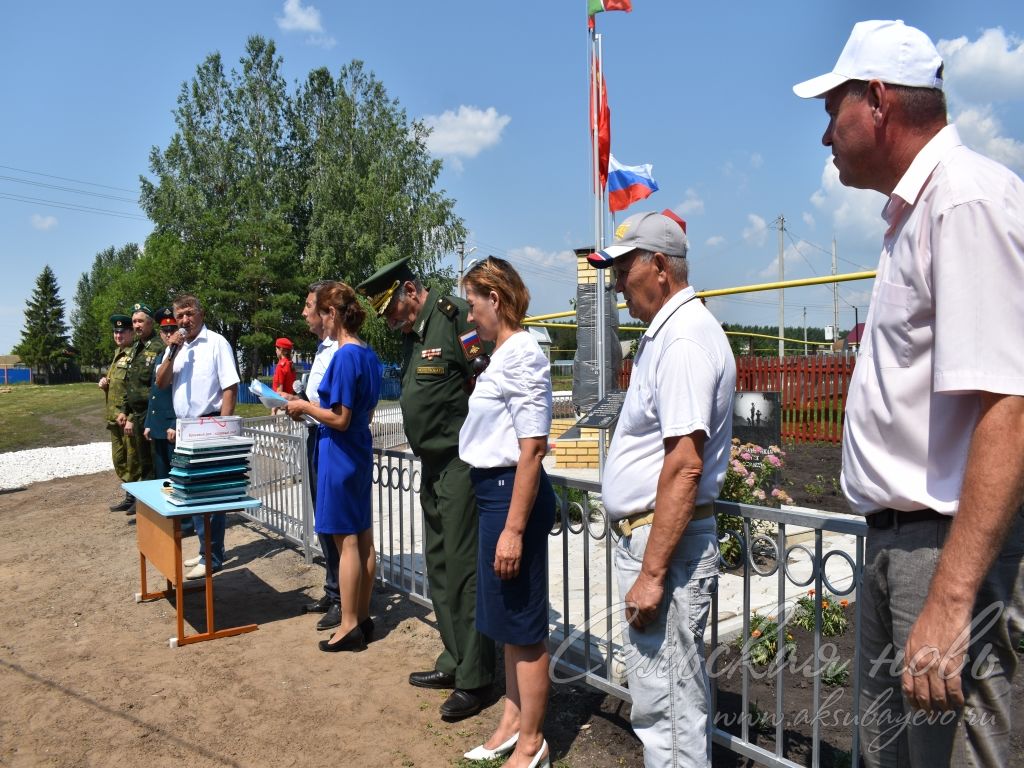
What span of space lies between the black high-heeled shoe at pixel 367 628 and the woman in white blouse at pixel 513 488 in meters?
1.48

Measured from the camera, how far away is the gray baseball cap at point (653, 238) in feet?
6.88

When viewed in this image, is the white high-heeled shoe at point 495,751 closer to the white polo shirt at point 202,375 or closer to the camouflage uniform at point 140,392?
the white polo shirt at point 202,375

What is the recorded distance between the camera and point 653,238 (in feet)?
6.88

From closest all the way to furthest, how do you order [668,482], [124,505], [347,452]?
[668,482] < [347,452] < [124,505]

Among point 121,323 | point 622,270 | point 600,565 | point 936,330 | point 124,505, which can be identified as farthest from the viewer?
point 124,505

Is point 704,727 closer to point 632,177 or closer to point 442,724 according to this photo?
point 442,724

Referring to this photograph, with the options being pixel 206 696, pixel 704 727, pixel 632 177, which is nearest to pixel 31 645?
pixel 206 696

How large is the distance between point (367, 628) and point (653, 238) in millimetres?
3111

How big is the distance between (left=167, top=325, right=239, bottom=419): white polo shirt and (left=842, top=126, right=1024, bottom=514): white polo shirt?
16.0 ft

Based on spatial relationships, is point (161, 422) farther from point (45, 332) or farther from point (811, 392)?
point (45, 332)

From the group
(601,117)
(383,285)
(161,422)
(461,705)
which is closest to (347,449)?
(383,285)

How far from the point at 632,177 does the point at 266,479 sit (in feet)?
17.5

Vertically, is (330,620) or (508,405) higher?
(508,405)

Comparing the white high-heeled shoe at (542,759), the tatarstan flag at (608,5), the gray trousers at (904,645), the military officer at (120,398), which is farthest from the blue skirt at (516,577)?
the tatarstan flag at (608,5)
